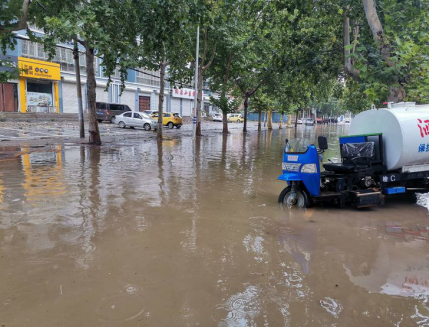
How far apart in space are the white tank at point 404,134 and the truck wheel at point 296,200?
81.7 inches

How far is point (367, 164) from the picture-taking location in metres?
7.16

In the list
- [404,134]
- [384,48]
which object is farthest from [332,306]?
[384,48]

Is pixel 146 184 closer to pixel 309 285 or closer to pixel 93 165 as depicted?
pixel 93 165

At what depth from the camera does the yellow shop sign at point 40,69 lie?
106 ft

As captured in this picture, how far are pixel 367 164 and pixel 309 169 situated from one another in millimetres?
1498

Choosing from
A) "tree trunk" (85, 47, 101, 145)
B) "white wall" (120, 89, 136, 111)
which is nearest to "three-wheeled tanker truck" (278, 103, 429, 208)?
"tree trunk" (85, 47, 101, 145)

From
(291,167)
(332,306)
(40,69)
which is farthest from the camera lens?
(40,69)

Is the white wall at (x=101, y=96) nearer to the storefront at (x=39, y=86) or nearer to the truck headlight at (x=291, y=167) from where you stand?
the storefront at (x=39, y=86)

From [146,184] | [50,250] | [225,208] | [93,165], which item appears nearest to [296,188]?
[225,208]

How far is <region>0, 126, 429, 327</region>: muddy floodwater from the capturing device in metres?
3.21

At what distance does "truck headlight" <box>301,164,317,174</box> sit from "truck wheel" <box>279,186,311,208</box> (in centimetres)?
55

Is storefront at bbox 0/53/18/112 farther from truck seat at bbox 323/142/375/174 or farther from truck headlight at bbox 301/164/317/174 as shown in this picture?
truck seat at bbox 323/142/375/174

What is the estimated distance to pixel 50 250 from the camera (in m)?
4.52

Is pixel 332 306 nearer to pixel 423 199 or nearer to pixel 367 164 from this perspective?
pixel 367 164
